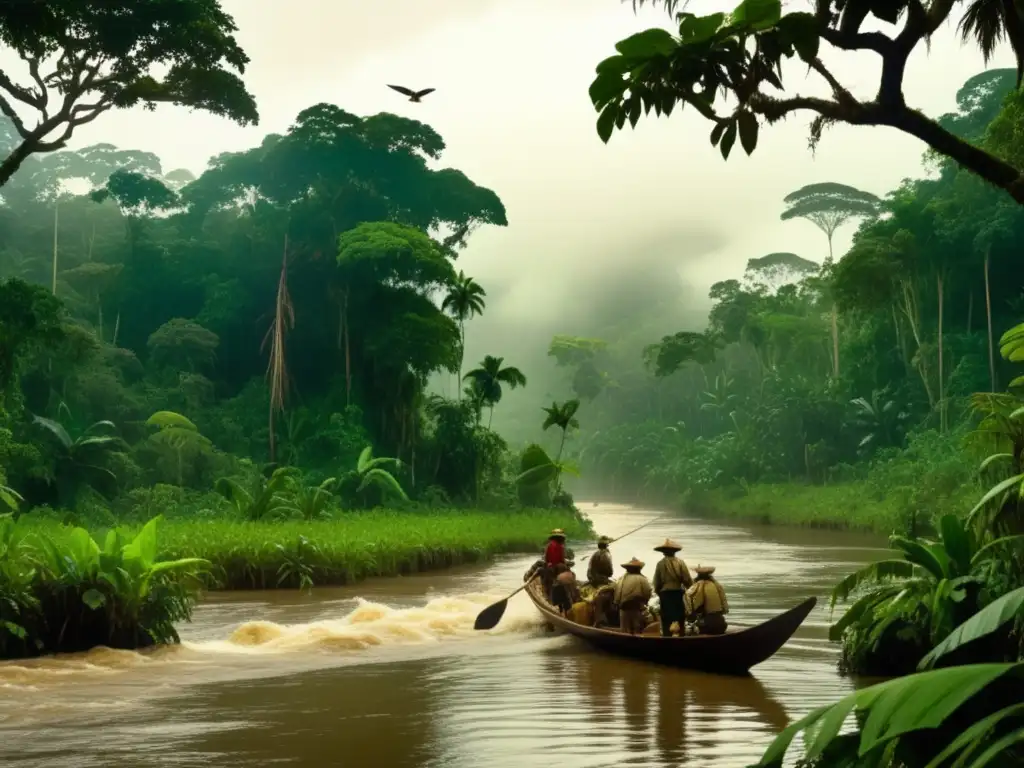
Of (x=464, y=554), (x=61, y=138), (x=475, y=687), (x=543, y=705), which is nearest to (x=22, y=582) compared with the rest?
(x=475, y=687)

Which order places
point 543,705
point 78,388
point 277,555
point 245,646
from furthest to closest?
point 78,388
point 277,555
point 245,646
point 543,705

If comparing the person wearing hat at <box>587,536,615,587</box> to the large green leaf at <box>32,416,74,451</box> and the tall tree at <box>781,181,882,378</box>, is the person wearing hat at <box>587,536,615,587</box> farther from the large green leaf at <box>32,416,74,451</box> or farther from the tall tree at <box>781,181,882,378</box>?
the tall tree at <box>781,181,882,378</box>

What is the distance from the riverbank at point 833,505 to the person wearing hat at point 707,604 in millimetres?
15487

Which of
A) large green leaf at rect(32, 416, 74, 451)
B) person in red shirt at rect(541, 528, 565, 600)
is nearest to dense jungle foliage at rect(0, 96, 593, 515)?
large green leaf at rect(32, 416, 74, 451)

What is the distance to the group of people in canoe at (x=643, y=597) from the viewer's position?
1122 centimetres

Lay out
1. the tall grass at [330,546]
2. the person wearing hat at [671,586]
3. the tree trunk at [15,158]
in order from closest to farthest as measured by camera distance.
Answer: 1. the person wearing hat at [671,586]
2. the tall grass at [330,546]
3. the tree trunk at [15,158]

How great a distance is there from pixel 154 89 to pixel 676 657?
45.4 ft

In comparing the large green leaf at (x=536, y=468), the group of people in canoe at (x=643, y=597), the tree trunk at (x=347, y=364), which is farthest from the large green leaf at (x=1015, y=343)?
the tree trunk at (x=347, y=364)

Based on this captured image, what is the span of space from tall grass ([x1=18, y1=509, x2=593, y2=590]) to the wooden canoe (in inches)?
235

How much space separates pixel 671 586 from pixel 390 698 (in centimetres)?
290

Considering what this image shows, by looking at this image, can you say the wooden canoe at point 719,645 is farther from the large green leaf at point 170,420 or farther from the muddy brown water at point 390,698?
the large green leaf at point 170,420

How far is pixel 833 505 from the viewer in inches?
1496

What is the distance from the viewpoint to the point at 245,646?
42.8ft

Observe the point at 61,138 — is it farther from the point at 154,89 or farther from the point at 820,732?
the point at 820,732
